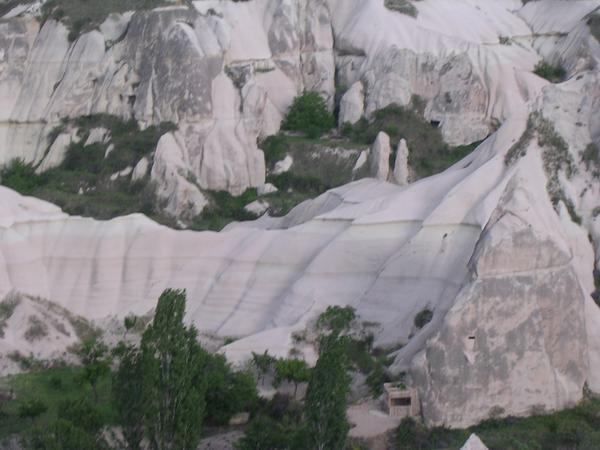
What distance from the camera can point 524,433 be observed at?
90.2 ft

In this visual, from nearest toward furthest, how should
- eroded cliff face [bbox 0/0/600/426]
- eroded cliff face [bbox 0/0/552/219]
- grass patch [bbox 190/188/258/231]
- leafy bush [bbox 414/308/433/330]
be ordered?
eroded cliff face [bbox 0/0/600/426] → leafy bush [bbox 414/308/433/330] → grass patch [bbox 190/188/258/231] → eroded cliff face [bbox 0/0/552/219]

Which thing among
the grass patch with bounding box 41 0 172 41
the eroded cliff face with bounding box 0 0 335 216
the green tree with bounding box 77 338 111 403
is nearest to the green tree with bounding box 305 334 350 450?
the green tree with bounding box 77 338 111 403

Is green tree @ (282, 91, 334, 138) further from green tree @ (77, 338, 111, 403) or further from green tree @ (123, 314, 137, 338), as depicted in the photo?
green tree @ (77, 338, 111, 403)

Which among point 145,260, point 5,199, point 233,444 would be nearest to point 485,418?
point 233,444

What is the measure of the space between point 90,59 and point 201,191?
946 cm

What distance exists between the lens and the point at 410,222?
35.9 metres

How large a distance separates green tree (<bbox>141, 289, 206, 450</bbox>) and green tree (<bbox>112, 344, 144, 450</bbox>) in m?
0.25

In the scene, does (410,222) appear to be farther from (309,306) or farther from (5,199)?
(5,199)

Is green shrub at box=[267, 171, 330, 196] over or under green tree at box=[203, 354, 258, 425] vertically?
under

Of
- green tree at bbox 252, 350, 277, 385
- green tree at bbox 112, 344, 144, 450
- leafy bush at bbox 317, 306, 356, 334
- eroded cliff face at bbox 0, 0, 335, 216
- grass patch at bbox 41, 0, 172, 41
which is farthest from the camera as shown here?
grass patch at bbox 41, 0, 172, 41

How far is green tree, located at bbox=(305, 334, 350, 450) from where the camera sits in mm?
24625

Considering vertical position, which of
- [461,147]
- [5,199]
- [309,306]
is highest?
[5,199]

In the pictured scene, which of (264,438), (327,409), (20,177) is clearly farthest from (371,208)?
(20,177)

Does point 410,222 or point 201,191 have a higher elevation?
point 410,222
